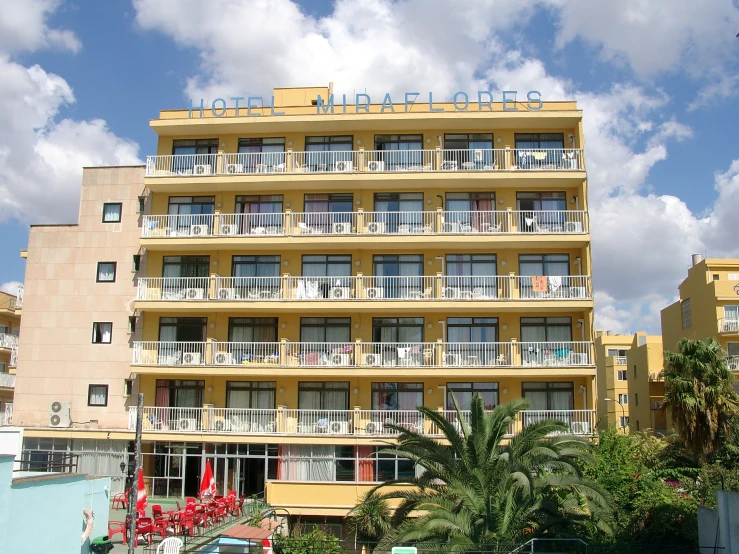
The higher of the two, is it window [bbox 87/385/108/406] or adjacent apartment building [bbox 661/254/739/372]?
adjacent apartment building [bbox 661/254/739/372]

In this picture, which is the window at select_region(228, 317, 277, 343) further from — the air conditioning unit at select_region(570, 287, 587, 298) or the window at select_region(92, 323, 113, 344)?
the air conditioning unit at select_region(570, 287, 587, 298)

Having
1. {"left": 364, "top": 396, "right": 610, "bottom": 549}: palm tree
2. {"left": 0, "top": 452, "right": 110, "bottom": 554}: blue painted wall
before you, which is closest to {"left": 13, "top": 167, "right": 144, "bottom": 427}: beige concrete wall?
{"left": 0, "top": 452, "right": 110, "bottom": 554}: blue painted wall

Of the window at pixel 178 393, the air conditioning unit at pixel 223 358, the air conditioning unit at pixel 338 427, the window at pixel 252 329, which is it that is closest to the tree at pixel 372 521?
the air conditioning unit at pixel 338 427

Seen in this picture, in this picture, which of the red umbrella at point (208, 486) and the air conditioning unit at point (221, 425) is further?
the air conditioning unit at point (221, 425)

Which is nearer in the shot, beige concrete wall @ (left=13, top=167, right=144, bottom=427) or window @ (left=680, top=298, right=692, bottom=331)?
beige concrete wall @ (left=13, top=167, right=144, bottom=427)

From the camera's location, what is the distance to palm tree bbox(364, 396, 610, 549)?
71.4 ft

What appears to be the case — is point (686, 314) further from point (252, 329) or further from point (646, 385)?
point (252, 329)

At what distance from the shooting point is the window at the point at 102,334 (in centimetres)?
3581

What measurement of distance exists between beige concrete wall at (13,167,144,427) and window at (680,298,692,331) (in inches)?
1305

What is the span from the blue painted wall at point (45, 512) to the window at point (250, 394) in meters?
11.4

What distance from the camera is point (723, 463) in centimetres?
3095

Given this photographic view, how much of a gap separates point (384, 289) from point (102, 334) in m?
13.1

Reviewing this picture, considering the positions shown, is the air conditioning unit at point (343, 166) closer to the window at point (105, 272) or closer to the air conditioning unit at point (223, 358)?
the air conditioning unit at point (223, 358)

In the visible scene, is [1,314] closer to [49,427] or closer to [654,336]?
[49,427]
